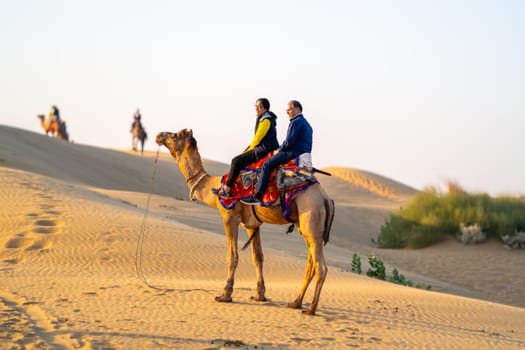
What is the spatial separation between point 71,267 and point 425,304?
22.2ft

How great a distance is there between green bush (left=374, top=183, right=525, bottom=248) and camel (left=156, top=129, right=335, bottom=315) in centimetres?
1916

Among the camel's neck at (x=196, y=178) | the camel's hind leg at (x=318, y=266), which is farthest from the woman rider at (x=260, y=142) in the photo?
the camel's hind leg at (x=318, y=266)

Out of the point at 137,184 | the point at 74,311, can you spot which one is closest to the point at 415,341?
the point at 74,311

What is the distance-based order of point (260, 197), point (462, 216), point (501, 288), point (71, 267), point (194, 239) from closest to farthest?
1. point (260, 197)
2. point (71, 267)
3. point (194, 239)
4. point (501, 288)
5. point (462, 216)

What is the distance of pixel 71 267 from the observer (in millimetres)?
13539

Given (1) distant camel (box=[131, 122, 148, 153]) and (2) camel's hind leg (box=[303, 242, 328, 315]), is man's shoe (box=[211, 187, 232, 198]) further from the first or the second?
(1) distant camel (box=[131, 122, 148, 153])

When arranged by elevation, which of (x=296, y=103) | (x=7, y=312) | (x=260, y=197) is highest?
(x=296, y=103)

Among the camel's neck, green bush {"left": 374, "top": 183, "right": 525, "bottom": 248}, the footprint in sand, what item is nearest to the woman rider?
the camel's neck

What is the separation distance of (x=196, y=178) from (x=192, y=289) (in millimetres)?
Result: 1985

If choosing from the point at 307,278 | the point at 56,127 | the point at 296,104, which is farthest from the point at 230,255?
the point at 56,127

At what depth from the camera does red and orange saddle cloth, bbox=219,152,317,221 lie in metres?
9.59

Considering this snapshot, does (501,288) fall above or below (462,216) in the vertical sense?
below

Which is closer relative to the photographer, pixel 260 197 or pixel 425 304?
pixel 260 197

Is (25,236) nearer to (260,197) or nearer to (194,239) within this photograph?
(194,239)
